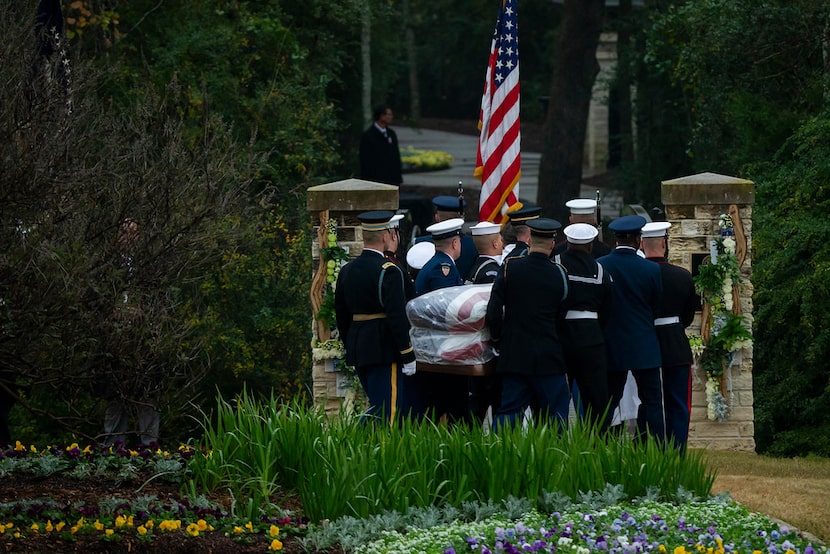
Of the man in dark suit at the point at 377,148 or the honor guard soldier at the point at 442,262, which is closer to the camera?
the honor guard soldier at the point at 442,262

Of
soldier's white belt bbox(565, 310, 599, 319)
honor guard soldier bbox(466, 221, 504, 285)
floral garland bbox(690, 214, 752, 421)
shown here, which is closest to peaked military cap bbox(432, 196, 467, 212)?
honor guard soldier bbox(466, 221, 504, 285)

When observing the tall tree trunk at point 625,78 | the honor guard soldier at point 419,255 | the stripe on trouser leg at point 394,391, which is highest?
the tall tree trunk at point 625,78

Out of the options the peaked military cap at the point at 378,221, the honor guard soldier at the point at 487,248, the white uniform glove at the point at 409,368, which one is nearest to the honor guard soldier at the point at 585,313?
the honor guard soldier at the point at 487,248

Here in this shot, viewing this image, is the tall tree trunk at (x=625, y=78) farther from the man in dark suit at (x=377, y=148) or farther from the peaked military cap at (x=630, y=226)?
the peaked military cap at (x=630, y=226)

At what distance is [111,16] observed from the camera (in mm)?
18031

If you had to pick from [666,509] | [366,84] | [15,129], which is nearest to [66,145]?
[15,129]

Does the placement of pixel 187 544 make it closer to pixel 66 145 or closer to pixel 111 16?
pixel 66 145

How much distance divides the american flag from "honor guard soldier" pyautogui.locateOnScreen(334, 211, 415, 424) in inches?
145

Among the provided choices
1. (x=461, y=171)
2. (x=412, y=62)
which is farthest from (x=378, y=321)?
(x=412, y=62)

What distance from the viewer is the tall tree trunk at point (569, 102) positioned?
23172 mm

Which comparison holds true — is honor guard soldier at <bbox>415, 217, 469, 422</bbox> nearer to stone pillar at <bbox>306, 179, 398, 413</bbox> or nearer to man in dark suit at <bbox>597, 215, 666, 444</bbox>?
man in dark suit at <bbox>597, 215, 666, 444</bbox>

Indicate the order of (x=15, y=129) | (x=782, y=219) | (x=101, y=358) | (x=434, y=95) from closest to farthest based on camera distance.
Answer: (x=15, y=129)
(x=101, y=358)
(x=782, y=219)
(x=434, y=95)

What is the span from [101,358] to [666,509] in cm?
317

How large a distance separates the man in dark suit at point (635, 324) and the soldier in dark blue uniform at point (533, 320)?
0.64 m
